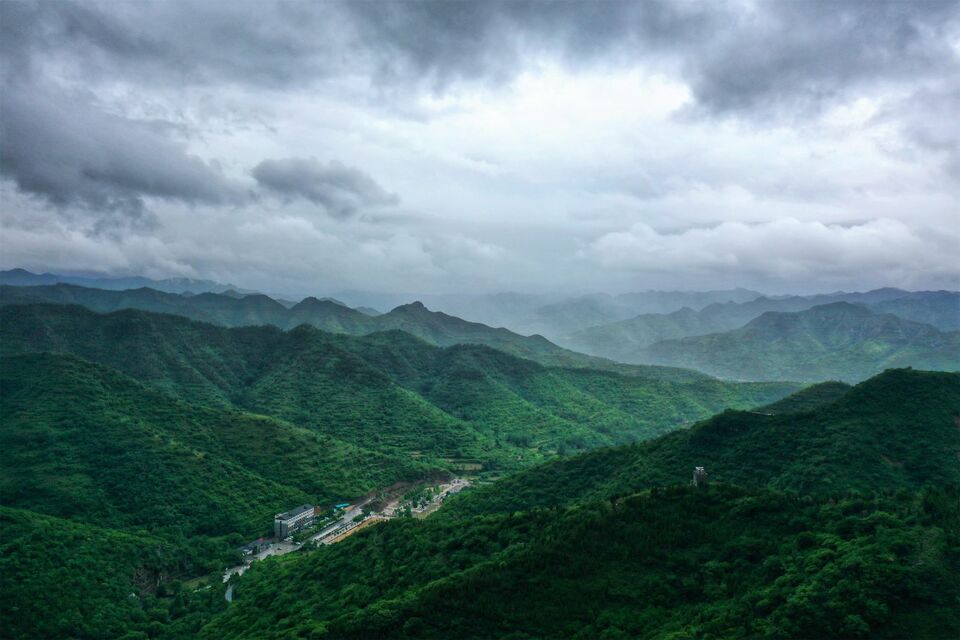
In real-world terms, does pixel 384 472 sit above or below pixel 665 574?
below

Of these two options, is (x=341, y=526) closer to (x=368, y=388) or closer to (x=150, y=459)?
(x=150, y=459)

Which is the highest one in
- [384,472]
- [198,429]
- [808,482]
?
[808,482]

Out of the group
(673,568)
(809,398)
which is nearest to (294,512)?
(673,568)

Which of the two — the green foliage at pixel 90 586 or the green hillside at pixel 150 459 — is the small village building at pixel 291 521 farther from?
the green foliage at pixel 90 586

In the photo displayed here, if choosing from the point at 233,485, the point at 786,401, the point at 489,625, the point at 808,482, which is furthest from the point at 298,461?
the point at 786,401

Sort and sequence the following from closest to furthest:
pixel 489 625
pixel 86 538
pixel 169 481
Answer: pixel 489 625, pixel 86 538, pixel 169 481

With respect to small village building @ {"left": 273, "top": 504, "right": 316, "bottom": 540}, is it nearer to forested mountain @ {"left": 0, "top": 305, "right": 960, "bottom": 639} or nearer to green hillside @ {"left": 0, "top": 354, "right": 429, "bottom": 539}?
green hillside @ {"left": 0, "top": 354, "right": 429, "bottom": 539}

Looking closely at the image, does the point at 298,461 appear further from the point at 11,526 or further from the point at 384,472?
the point at 11,526
